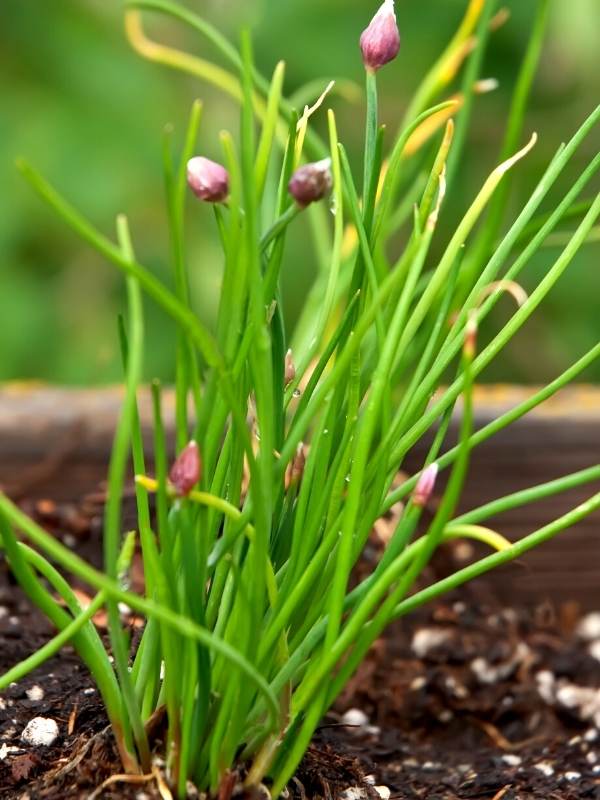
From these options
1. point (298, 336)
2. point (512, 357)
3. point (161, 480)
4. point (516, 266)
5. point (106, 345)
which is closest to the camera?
point (161, 480)

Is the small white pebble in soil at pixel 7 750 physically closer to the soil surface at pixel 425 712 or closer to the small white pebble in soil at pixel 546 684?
the soil surface at pixel 425 712

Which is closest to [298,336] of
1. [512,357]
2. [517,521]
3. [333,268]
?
[517,521]

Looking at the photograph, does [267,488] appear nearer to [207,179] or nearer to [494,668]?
[207,179]

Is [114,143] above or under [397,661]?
above

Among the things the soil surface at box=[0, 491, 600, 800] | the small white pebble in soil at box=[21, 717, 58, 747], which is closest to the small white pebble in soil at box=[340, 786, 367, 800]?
the soil surface at box=[0, 491, 600, 800]

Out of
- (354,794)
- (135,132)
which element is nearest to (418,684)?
(354,794)

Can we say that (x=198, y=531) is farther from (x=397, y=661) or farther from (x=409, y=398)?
(x=397, y=661)

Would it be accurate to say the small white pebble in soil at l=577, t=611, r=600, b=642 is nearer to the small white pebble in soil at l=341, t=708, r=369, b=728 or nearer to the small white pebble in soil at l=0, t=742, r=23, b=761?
the small white pebble in soil at l=341, t=708, r=369, b=728

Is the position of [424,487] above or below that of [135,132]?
below
